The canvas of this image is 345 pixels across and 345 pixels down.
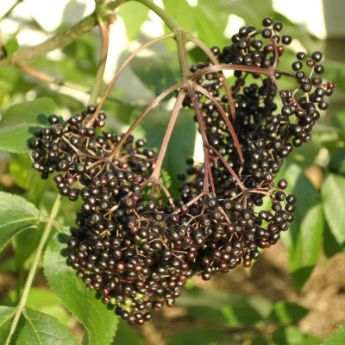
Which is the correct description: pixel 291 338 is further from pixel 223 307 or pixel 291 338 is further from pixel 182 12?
pixel 182 12

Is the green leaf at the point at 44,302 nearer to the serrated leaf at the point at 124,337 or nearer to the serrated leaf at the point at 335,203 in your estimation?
the serrated leaf at the point at 124,337

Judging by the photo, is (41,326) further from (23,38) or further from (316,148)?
(23,38)

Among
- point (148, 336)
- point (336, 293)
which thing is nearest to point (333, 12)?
point (336, 293)

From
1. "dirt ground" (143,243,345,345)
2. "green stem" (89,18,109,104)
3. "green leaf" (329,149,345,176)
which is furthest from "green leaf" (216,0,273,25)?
"dirt ground" (143,243,345,345)

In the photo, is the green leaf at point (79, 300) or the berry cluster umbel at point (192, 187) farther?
the green leaf at point (79, 300)

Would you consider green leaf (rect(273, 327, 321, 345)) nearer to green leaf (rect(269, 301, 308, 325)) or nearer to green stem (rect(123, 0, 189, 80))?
green leaf (rect(269, 301, 308, 325))

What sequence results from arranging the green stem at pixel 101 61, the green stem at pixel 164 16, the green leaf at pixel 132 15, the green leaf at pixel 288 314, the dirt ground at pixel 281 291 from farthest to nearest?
the dirt ground at pixel 281 291
the green leaf at pixel 288 314
the green leaf at pixel 132 15
the green stem at pixel 101 61
the green stem at pixel 164 16

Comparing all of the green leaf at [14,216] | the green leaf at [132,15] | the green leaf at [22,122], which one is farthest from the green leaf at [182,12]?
the green leaf at [14,216]
